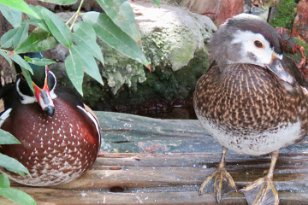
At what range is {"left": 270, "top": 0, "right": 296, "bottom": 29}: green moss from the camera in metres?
4.46

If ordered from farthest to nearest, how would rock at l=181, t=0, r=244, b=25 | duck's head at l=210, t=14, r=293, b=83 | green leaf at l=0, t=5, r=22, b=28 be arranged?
rock at l=181, t=0, r=244, b=25
duck's head at l=210, t=14, r=293, b=83
green leaf at l=0, t=5, r=22, b=28

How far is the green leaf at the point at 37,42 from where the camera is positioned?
106 cm

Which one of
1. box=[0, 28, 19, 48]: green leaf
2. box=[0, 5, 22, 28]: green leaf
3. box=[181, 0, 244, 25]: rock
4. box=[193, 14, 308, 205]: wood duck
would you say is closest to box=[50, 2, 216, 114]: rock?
box=[181, 0, 244, 25]: rock

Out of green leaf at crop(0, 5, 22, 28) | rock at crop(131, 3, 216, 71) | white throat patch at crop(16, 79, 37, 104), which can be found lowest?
rock at crop(131, 3, 216, 71)

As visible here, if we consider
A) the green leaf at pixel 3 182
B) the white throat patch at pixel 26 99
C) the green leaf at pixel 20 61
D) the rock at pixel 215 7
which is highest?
the green leaf at pixel 20 61

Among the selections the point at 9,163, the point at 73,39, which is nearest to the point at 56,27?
the point at 73,39

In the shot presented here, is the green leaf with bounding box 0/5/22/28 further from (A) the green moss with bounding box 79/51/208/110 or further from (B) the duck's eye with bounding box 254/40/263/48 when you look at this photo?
(A) the green moss with bounding box 79/51/208/110

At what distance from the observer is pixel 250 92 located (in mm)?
1943

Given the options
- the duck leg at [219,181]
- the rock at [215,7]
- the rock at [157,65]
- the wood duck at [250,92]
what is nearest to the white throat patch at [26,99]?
the wood duck at [250,92]

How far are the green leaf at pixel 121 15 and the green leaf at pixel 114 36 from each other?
3 cm

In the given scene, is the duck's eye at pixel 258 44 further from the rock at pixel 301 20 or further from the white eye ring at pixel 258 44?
the rock at pixel 301 20

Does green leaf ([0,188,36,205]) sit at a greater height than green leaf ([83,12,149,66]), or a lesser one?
lesser

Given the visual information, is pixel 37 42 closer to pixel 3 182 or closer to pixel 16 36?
pixel 16 36

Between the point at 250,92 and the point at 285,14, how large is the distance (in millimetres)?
2716
